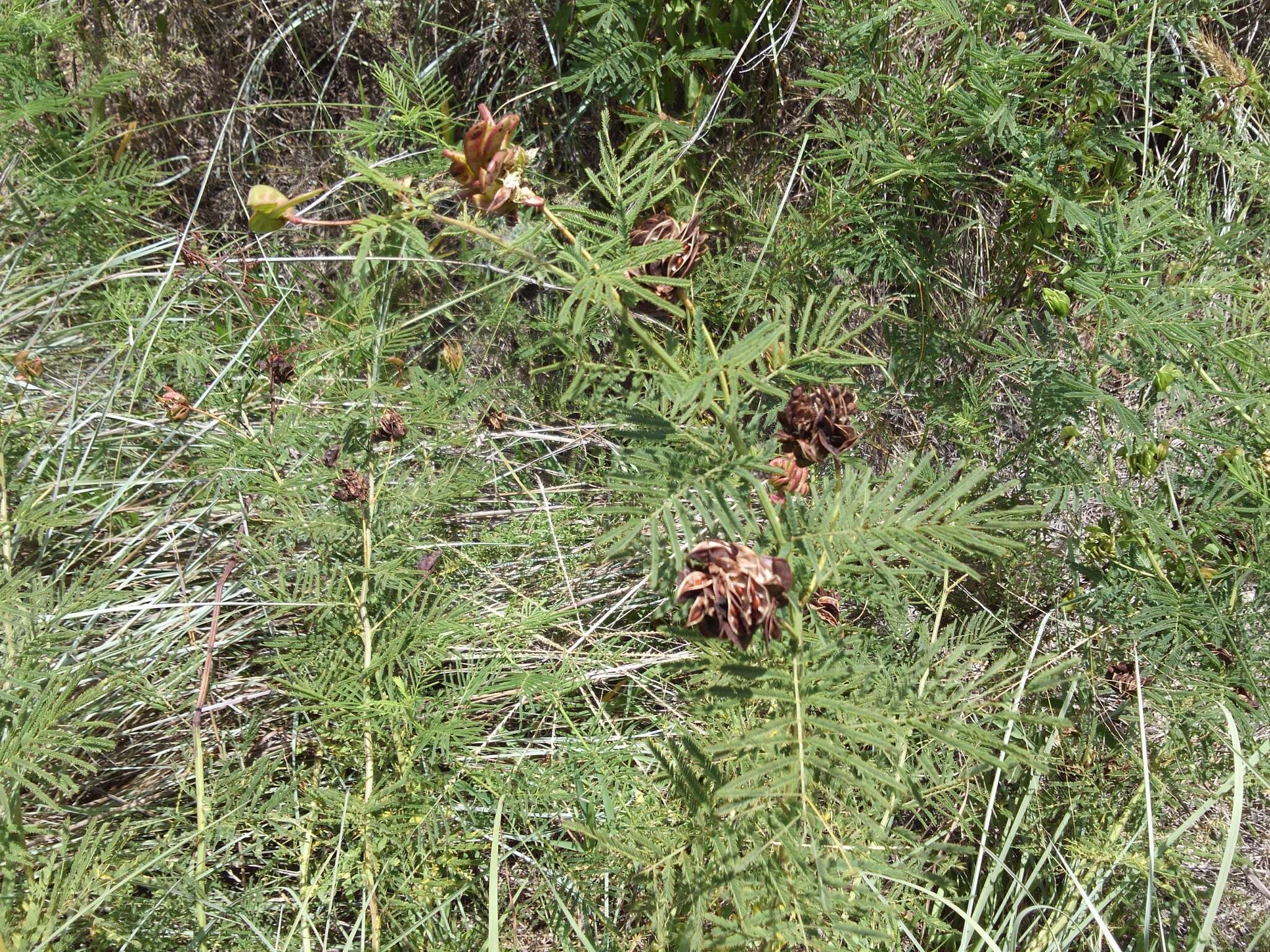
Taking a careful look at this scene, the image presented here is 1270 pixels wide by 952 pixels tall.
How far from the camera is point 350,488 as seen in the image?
1.52 metres

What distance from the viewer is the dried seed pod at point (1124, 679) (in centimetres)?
163

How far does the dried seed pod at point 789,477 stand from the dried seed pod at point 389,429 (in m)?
0.77

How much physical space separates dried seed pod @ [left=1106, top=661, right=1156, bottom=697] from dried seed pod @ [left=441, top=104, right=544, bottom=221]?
1.38 metres

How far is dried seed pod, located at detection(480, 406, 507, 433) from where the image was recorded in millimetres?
2113

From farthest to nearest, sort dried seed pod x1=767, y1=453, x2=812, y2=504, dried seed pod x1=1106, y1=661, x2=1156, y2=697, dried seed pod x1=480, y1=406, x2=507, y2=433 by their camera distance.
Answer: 1. dried seed pod x1=480, y1=406, x2=507, y2=433
2. dried seed pod x1=1106, y1=661, x2=1156, y2=697
3. dried seed pod x1=767, y1=453, x2=812, y2=504

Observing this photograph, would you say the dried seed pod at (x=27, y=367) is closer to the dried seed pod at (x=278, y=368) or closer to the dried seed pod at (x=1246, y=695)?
the dried seed pod at (x=278, y=368)

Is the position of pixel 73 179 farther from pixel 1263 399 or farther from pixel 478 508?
pixel 1263 399

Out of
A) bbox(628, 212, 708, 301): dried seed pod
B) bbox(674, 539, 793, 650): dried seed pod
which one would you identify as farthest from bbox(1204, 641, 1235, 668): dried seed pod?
bbox(628, 212, 708, 301): dried seed pod

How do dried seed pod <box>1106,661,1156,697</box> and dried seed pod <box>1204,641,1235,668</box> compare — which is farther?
dried seed pod <box>1106,661,1156,697</box>

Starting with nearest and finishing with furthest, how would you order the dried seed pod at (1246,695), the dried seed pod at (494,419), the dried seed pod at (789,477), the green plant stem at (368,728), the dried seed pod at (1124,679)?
the dried seed pod at (789,477) → the green plant stem at (368,728) → the dried seed pod at (1246,695) → the dried seed pod at (1124,679) → the dried seed pod at (494,419)

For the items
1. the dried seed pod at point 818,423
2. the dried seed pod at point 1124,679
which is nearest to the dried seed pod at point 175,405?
the dried seed pod at point 818,423

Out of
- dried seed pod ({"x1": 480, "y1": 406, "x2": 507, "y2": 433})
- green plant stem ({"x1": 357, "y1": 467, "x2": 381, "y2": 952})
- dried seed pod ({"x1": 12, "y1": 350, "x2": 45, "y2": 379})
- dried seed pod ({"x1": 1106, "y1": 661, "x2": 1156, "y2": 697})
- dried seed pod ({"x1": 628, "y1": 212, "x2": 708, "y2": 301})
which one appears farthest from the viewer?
dried seed pod ({"x1": 480, "y1": 406, "x2": 507, "y2": 433})

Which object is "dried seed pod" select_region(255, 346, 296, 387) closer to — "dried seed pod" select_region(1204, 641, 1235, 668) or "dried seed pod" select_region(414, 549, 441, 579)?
"dried seed pod" select_region(414, 549, 441, 579)

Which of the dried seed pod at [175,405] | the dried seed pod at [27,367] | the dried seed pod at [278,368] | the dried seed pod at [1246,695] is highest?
the dried seed pod at [278,368]
